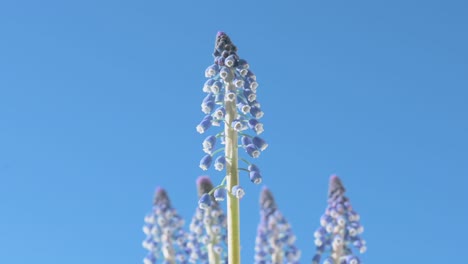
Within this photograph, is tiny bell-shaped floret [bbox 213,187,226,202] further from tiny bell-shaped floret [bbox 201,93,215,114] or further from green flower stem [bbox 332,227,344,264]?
green flower stem [bbox 332,227,344,264]

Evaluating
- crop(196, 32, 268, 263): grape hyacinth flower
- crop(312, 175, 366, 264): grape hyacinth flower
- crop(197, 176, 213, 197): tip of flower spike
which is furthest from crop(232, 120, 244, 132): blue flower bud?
crop(197, 176, 213, 197): tip of flower spike

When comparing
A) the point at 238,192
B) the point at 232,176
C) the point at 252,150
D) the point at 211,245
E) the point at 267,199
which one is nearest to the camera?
the point at 238,192

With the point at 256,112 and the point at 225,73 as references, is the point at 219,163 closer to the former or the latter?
the point at 256,112

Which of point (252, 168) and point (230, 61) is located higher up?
point (230, 61)

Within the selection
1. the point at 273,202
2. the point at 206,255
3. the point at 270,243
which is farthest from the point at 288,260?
the point at 206,255

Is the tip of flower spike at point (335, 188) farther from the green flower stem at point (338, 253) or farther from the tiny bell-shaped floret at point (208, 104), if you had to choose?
the tiny bell-shaped floret at point (208, 104)

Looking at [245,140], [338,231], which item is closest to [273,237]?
[338,231]

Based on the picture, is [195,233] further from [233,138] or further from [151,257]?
[233,138]

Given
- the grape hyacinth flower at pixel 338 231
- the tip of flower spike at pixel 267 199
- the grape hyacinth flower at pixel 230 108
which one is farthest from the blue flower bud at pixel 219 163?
the tip of flower spike at pixel 267 199
